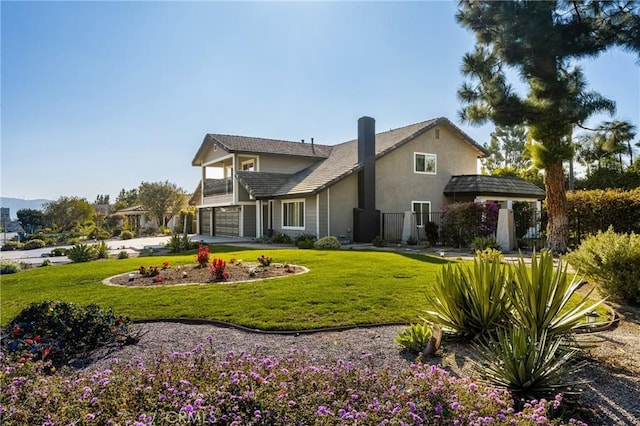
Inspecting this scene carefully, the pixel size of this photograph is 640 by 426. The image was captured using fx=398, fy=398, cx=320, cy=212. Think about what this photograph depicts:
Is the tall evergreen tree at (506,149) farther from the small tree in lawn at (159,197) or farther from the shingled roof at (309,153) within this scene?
the small tree in lawn at (159,197)

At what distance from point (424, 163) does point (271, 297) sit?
2014cm

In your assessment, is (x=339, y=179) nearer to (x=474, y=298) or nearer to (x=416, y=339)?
(x=474, y=298)

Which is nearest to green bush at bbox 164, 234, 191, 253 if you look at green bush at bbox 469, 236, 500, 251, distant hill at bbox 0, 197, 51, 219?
distant hill at bbox 0, 197, 51, 219

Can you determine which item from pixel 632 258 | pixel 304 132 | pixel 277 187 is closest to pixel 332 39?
pixel 632 258

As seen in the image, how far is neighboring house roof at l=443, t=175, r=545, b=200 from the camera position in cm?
2447

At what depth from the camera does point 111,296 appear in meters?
8.19

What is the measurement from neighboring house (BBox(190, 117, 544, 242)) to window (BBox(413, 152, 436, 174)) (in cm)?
6

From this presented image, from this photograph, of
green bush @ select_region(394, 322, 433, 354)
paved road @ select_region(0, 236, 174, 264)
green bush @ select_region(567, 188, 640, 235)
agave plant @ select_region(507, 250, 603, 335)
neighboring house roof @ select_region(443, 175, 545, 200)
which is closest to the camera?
agave plant @ select_region(507, 250, 603, 335)

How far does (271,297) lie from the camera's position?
778 cm

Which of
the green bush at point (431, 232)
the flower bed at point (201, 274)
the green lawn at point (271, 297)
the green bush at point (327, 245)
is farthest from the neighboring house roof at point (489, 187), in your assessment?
the flower bed at point (201, 274)

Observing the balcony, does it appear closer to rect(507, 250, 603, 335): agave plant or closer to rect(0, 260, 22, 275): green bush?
rect(0, 260, 22, 275): green bush

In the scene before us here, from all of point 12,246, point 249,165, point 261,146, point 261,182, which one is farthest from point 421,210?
point 12,246

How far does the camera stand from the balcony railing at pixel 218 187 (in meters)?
28.6

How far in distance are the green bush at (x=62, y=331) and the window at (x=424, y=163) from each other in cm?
2230
